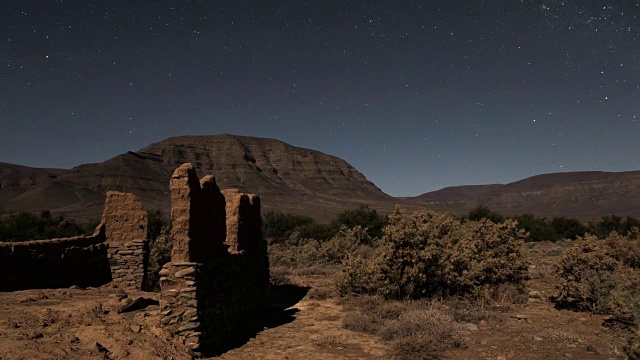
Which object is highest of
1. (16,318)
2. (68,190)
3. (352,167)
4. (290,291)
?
(352,167)

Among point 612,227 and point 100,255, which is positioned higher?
point 100,255

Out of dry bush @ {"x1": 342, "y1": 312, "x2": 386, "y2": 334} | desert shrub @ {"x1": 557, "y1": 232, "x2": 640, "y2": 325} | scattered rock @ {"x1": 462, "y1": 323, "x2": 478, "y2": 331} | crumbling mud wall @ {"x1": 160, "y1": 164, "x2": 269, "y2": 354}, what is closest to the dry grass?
dry bush @ {"x1": 342, "y1": 312, "x2": 386, "y2": 334}

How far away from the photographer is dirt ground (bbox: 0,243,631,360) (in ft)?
22.9

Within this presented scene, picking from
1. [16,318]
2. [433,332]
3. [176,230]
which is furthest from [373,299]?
[16,318]

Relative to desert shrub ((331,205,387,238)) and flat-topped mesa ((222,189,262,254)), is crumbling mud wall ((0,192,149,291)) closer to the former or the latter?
flat-topped mesa ((222,189,262,254))

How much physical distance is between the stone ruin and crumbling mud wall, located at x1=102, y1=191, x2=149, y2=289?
28 millimetres

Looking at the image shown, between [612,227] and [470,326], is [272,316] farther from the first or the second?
[612,227]

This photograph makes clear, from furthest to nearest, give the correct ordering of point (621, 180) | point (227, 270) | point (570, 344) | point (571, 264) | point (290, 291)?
point (621, 180)
point (290, 291)
point (571, 264)
point (227, 270)
point (570, 344)

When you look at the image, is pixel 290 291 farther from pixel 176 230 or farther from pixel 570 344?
pixel 570 344

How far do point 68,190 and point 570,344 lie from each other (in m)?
107

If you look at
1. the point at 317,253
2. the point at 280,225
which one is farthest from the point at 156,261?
the point at 280,225

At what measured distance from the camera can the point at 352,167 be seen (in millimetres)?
173500

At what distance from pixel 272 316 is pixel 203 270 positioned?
4.47 m

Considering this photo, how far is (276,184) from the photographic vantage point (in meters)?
130
